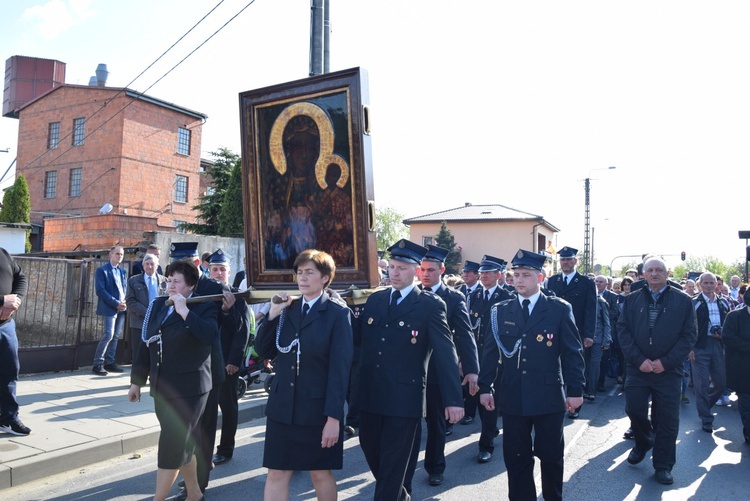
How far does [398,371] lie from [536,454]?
1267mm

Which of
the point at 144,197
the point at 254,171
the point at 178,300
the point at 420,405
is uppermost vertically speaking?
the point at 144,197

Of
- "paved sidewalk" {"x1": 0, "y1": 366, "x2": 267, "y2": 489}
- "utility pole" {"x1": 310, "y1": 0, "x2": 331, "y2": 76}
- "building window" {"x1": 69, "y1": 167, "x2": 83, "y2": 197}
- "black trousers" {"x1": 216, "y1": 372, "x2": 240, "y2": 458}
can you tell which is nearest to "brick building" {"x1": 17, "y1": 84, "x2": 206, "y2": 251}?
"building window" {"x1": 69, "y1": 167, "x2": 83, "y2": 197}

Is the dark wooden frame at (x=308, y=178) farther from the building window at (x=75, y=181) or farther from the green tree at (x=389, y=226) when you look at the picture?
the green tree at (x=389, y=226)

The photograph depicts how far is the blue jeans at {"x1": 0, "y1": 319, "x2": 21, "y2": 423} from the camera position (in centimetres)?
605

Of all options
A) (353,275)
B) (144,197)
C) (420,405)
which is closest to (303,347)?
(420,405)

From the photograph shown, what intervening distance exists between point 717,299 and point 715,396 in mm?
2745

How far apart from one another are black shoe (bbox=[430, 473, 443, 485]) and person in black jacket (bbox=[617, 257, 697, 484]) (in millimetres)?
2046

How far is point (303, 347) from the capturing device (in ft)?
12.3

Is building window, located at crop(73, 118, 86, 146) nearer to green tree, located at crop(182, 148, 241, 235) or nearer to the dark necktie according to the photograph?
green tree, located at crop(182, 148, 241, 235)

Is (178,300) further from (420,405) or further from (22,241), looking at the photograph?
(22,241)

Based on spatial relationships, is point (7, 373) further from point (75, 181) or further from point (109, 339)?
point (75, 181)

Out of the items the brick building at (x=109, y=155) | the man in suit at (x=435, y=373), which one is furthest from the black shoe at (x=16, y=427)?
the brick building at (x=109, y=155)

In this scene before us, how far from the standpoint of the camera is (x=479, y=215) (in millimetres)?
51188

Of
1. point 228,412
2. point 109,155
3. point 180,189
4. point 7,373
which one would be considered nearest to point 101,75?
point 109,155
